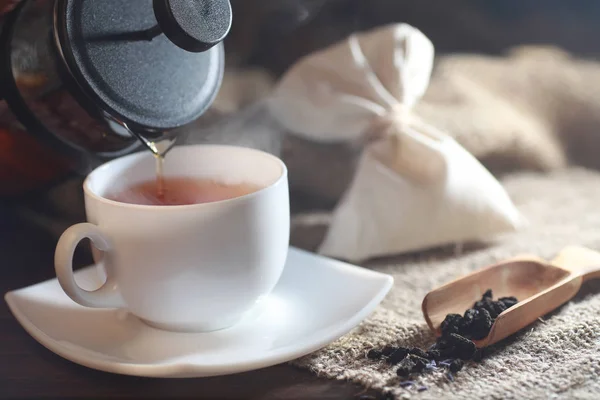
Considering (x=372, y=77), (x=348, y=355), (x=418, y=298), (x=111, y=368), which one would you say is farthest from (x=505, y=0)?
(x=111, y=368)

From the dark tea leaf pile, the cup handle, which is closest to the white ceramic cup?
the cup handle

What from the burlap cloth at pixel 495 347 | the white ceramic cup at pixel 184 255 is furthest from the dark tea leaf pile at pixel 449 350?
the white ceramic cup at pixel 184 255

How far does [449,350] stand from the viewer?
1.90ft

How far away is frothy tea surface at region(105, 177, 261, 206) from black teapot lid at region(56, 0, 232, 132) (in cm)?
6

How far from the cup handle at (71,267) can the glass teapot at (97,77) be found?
0.34 ft

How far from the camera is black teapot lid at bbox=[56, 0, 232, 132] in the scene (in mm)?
583

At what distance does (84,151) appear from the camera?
72cm

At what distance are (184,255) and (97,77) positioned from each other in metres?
0.17

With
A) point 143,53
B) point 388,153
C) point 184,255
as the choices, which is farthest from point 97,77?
Result: point 388,153

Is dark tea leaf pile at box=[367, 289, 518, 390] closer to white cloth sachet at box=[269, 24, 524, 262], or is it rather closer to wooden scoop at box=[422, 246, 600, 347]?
wooden scoop at box=[422, 246, 600, 347]

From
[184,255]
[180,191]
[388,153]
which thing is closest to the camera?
[184,255]

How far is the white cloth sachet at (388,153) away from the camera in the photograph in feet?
2.62

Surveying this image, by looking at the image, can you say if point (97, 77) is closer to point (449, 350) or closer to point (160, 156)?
point (160, 156)

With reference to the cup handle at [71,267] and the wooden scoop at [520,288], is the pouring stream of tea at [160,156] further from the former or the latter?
the wooden scoop at [520,288]
